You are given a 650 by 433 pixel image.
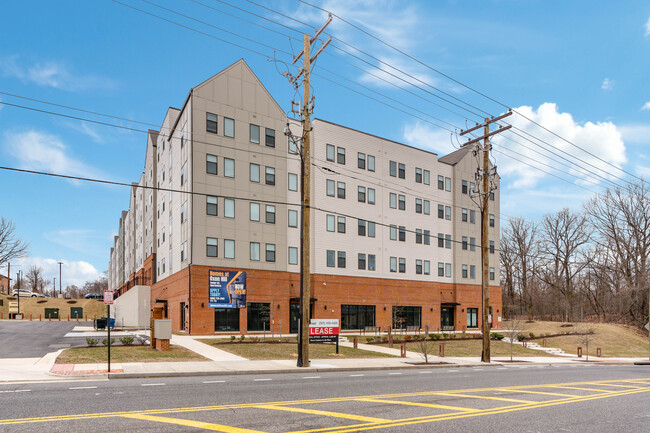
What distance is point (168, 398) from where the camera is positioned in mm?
11742

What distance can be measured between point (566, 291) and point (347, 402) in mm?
77462

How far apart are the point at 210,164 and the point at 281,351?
1929 cm

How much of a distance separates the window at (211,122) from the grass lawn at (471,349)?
21132 millimetres

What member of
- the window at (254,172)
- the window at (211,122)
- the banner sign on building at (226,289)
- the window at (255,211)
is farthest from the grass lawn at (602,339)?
the window at (211,122)

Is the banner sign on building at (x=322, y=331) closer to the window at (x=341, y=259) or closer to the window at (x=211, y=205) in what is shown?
the window at (x=211, y=205)

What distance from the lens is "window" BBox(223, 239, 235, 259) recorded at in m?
41.7

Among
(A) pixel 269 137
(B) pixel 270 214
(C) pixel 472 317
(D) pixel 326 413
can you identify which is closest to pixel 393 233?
(B) pixel 270 214

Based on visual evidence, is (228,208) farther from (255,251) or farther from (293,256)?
(293,256)

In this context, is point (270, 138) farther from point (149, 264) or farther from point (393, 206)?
point (149, 264)

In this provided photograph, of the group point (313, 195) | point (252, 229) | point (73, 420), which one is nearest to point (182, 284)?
point (252, 229)

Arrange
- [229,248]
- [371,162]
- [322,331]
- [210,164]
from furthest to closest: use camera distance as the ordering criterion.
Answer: [371,162]
[229,248]
[210,164]
[322,331]

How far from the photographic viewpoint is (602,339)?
4941cm

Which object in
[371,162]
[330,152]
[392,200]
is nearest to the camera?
[330,152]

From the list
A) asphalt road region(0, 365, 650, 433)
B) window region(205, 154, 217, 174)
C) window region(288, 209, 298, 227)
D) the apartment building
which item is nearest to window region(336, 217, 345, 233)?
the apartment building
